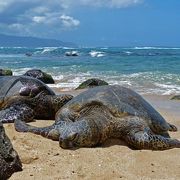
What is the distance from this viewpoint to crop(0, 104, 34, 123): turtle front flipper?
6945 millimetres

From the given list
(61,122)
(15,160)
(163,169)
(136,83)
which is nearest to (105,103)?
(61,122)

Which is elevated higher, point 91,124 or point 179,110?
point 91,124

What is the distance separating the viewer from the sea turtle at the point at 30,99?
Result: 293 inches

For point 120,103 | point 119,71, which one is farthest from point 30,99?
point 119,71

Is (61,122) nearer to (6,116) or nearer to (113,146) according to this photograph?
(113,146)

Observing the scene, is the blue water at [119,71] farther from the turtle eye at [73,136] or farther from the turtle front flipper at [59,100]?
the turtle eye at [73,136]

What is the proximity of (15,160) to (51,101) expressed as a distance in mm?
3537

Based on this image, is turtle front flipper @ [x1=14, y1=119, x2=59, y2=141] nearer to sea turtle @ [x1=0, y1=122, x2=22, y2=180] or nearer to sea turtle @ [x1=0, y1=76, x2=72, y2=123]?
sea turtle @ [x1=0, y1=76, x2=72, y2=123]

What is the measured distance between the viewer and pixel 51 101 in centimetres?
755

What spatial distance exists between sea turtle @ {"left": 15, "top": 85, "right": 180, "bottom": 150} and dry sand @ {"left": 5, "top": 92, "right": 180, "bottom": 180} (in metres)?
0.12

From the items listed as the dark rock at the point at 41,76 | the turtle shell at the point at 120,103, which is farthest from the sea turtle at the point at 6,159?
the dark rock at the point at 41,76

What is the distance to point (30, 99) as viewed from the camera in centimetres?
756

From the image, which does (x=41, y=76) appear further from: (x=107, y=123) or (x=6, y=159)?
(x=6, y=159)

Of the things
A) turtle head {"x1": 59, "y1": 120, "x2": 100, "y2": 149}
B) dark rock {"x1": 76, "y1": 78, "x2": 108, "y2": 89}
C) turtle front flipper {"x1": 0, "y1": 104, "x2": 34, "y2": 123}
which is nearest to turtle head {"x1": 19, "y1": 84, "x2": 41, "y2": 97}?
turtle front flipper {"x1": 0, "y1": 104, "x2": 34, "y2": 123}
